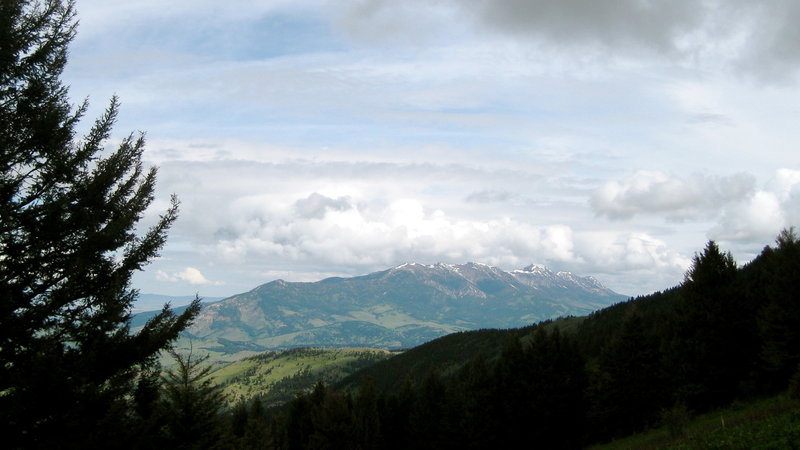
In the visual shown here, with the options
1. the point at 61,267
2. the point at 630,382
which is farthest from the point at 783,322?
the point at 61,267

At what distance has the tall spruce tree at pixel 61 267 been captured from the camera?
459 inches

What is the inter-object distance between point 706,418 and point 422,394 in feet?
134

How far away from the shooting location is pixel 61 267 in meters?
13.5

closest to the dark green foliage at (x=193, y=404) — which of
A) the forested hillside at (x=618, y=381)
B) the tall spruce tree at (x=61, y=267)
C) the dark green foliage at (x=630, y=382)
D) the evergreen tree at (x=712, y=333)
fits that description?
the tall spruce tree at (x=61, y=267)

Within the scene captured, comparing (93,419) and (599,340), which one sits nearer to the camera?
(93,419)

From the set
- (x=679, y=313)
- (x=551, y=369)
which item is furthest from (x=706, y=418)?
(x=551, y=369)

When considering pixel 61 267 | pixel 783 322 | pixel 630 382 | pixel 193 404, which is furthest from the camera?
pixel 630 382

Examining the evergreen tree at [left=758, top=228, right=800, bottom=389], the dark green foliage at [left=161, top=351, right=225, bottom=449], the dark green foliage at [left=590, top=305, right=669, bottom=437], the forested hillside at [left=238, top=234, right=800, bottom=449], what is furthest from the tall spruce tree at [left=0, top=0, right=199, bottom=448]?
the dark green foliage at [left=590, top=305, right=669, bottom=437]

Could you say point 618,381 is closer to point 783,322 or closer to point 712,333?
point 712,333

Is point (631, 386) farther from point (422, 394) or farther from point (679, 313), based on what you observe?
point (422, 394)

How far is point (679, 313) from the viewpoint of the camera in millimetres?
41281

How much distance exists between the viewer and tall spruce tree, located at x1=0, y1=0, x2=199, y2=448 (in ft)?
38.2

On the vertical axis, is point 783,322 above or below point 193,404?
above

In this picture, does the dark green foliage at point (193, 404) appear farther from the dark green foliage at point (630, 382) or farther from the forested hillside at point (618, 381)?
the dark green foliage at point (630, 382)
